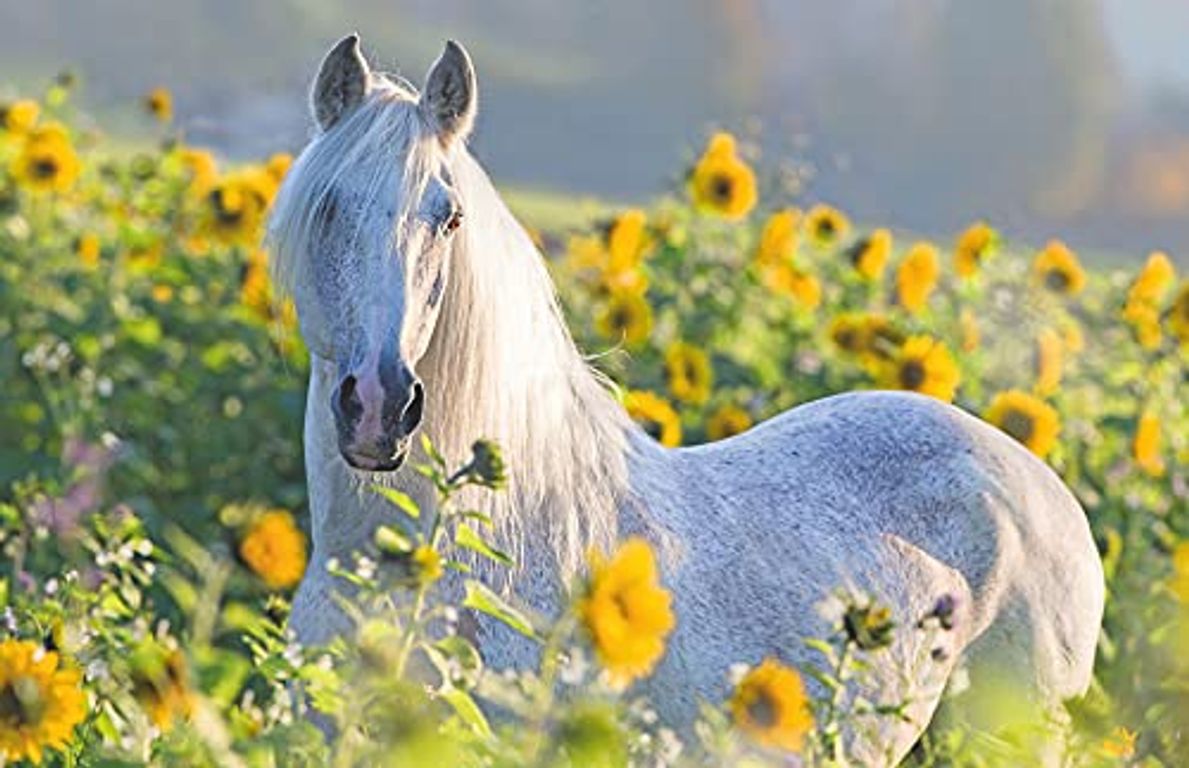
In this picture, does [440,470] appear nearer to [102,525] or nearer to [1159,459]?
[102,525]

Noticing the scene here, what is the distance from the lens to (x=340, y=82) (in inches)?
147

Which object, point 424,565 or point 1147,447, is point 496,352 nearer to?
point 424,565

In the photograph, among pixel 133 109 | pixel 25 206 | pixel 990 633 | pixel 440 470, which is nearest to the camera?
pixel 440 470

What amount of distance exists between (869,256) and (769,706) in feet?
16.0

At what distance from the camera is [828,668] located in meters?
4.17

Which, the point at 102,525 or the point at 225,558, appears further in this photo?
the point at 225,558

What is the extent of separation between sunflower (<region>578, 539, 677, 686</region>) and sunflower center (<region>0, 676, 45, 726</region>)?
0.69 metres

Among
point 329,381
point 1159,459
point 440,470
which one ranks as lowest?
point 1159,459

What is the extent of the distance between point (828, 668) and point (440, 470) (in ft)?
6.00

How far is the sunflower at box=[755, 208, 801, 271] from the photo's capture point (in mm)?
7586

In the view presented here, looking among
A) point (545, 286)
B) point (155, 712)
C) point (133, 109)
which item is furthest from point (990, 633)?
point (133, 109)

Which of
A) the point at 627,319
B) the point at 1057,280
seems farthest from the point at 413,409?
the point at 1057,280

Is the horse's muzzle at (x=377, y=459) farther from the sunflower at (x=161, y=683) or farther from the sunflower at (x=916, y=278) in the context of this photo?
the sunflower at (x=916, y=278)

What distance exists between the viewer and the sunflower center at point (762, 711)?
8.98 feet
